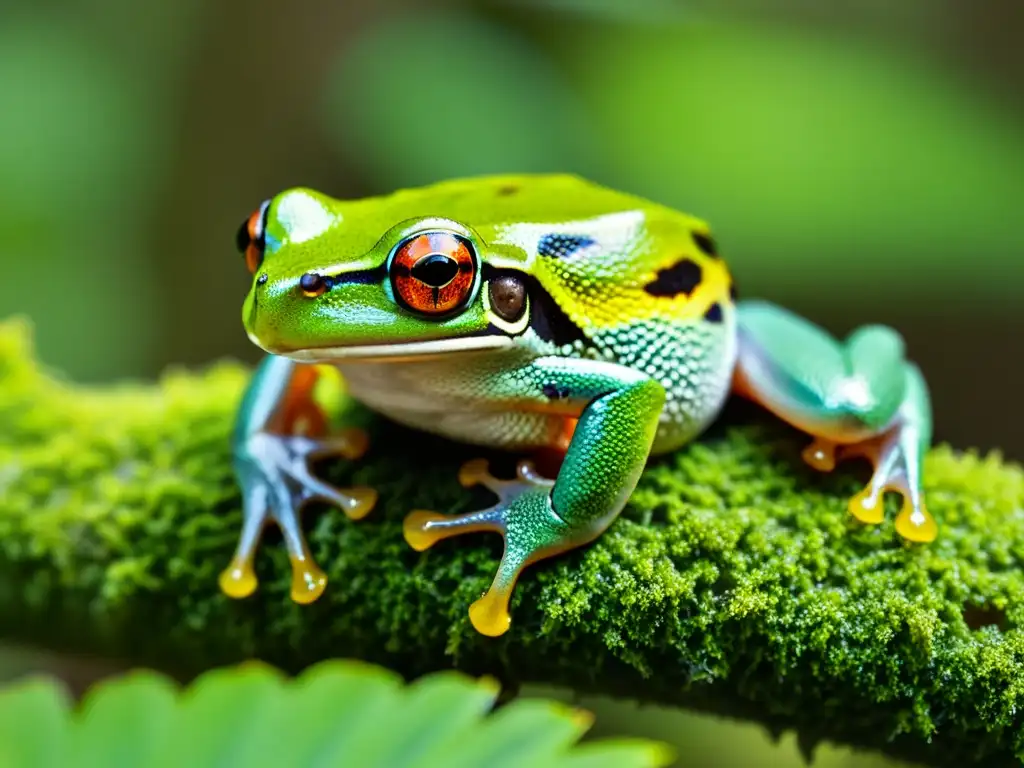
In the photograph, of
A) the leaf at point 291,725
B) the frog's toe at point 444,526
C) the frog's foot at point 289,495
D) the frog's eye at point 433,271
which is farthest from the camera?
the frog's foot at point 289,495

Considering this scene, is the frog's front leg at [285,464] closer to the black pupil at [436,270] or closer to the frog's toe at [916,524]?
the black pupil at [436,270]

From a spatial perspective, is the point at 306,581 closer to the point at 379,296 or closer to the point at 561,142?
the point at 379,296

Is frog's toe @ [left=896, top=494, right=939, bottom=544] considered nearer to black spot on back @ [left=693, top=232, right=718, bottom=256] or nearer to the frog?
the frog

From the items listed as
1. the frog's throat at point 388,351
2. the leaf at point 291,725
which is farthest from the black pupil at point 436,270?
the leaf at point 291,725

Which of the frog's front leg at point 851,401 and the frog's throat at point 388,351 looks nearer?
the frog's throat at point 388,351

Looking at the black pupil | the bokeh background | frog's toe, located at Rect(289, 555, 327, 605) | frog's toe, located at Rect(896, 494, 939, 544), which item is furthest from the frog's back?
the bokeh background

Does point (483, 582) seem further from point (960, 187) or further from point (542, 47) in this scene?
point (542, 47)
